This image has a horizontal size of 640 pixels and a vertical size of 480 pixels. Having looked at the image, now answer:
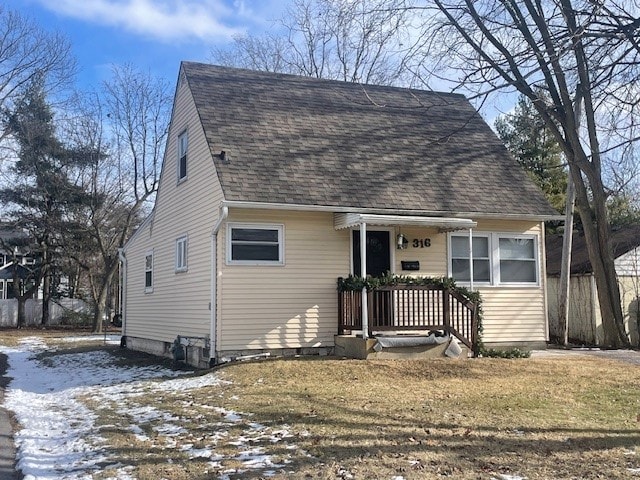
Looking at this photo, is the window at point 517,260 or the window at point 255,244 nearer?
the window at point 255,244

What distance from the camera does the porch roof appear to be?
12.7 m

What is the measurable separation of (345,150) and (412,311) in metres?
4.07

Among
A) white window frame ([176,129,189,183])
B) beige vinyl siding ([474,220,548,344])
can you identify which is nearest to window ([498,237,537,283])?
beige vinyl siding ([474,220,548,344])

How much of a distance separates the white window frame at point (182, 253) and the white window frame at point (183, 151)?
1.46 metres

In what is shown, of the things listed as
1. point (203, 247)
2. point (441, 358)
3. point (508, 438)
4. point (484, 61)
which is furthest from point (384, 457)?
point (203, 247)

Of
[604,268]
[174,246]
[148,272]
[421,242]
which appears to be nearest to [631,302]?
[604,268]

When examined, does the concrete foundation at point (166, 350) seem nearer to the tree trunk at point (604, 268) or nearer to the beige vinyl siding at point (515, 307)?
the beige vinyl siding at point (515, 307)

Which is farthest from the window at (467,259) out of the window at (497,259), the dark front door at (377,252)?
the dark front door at (377,252)

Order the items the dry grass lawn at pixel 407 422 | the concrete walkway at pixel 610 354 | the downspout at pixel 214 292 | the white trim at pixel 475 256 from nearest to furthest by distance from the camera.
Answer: the dry grass lawn at pixel 407 422
the downspout at pixel 214 292
the concrete walkway at pixel 610 354
the white trim at pixel 475 256

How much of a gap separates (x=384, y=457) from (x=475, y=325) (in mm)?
7461

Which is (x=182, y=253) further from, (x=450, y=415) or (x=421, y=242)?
(x=450, y=415)

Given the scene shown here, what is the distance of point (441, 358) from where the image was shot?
12.5 meters

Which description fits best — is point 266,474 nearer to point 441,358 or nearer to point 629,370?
point 441,358

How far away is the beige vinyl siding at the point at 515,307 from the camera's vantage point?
1464cm
